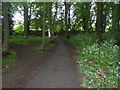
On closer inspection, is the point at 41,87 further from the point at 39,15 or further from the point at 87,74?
the point at 39,15

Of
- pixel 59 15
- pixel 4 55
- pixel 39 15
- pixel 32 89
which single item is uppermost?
pixel 59 15

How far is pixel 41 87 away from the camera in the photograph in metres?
5.07

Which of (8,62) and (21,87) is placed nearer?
(21,87)

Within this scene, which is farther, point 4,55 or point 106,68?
point 4,55

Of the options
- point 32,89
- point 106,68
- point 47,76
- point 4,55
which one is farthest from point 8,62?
point 106,68

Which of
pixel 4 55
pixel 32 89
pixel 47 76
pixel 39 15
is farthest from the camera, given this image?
pixel 39 15

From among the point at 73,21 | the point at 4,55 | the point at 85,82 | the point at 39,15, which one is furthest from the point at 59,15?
the point at 85,82

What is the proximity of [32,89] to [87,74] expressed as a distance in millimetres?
2772

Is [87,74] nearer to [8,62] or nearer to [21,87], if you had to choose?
[21,87]

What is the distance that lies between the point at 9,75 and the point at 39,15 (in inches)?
358

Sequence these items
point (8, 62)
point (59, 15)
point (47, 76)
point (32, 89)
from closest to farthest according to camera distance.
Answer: point (32, 89)
point (47, 76)
point (8, 62)
point (59, 15)

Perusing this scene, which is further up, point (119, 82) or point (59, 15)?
Answer: point (59, 15)

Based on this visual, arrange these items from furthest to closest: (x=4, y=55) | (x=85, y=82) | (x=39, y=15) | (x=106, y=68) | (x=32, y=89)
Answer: (x=39, y=15), (x=4, y=55), (x=106, y=68), (x=85, y=82), (x=32, y=89)

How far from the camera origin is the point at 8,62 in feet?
28.0
